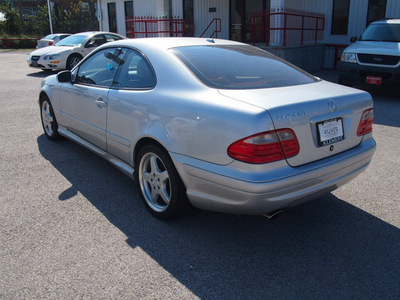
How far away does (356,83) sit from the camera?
9.36 m

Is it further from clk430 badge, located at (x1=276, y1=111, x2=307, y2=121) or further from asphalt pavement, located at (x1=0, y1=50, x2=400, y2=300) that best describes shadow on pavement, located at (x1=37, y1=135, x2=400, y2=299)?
clk430 badge, located at (x1=276, y1=111, x2=307, y2=121)

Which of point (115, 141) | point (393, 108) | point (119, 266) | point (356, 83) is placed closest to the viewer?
point (119, 266)

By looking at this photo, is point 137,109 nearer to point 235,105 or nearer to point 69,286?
point 235,105

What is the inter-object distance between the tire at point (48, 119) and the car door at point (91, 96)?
638 millimetres

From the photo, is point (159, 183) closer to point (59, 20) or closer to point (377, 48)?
point (377, 48)

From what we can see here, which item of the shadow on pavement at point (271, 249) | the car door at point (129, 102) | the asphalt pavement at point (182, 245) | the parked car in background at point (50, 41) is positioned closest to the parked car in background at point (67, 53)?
the parked car in background at point (50, 41)

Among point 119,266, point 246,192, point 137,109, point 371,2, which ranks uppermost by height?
point 371,2

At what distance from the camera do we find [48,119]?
5.58m

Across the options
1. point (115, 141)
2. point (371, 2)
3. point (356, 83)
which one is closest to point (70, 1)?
point (371, 2)

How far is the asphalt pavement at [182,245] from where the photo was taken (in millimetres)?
2520

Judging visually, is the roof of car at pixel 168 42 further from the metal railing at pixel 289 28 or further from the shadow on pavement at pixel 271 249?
the metal railing at pixel 289 28

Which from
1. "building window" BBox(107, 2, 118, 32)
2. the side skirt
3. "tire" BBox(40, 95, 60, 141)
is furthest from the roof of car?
"building window" BBox(107, 2, 118, 32)

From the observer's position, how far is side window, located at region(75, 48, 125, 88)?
3.96 meters

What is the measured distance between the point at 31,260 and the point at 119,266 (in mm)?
659
